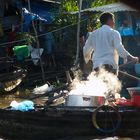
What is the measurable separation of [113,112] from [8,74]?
722 cm

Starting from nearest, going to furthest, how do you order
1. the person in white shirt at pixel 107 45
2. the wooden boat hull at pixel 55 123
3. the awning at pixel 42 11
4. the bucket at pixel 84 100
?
the wooden boat hull at pixel 55 123
the person in white shirt at pixel 107 45
the bucket at pixel 84 100
the awning at pixel 42 11

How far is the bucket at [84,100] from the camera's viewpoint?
6.48 m

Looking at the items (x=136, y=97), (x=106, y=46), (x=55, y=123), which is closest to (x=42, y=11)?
(x=106, y=46)

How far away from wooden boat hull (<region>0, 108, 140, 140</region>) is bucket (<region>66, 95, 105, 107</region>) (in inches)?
10.8

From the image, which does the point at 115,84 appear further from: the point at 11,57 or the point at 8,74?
the point at 11,57

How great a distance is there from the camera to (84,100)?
21.5 ft

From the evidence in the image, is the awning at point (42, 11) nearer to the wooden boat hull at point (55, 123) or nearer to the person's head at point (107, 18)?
the person's head at point (107, 18)

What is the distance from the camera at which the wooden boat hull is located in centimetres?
618

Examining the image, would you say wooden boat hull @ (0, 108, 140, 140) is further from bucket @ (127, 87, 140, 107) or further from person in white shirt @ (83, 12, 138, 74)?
person in white shirt @ (83, 12, 138, 74)

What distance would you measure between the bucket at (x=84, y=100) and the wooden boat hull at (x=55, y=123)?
10.8 inches

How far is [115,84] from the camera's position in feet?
22.4

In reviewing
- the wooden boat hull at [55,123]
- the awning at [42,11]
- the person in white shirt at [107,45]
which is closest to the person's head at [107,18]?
the person in white shirt at [107,45]

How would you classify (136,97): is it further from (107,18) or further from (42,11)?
(42,11)

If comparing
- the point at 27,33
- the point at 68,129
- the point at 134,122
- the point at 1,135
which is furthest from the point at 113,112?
the point at 27,33
